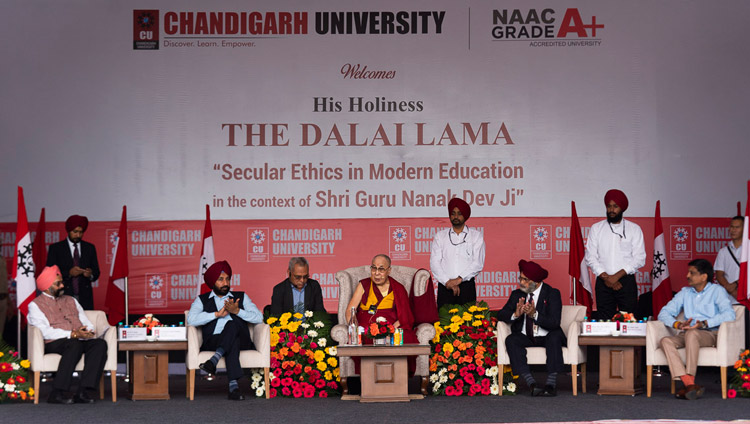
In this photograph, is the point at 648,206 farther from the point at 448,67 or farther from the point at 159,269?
the point at 159,269

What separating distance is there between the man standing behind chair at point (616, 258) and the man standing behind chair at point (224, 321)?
2.80 meters

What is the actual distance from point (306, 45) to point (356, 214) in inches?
63.4

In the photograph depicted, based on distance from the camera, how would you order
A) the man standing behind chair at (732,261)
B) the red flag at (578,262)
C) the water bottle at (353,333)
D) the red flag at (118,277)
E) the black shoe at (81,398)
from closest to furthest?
1. the black shoe at (81,398)
2. the water bottle at (353,333)
3. the man standing behind chair at (732,261)
4. the red flag at (578,262)
5. the red flag at (118,277)

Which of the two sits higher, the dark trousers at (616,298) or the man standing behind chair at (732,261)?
the man standing behind chair at (732,261)

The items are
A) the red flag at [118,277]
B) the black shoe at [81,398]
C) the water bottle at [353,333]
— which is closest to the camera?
the black shoe at [81,398]

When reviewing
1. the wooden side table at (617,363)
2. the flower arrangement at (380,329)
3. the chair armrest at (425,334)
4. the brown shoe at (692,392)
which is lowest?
the brown shoe at (692,392)

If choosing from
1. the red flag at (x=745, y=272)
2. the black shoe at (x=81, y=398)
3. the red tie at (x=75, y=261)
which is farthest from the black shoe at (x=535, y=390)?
the red tie at (x=75, y=261)

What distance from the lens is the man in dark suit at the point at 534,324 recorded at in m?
7.84

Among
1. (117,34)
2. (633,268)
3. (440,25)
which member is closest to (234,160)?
(117,34)

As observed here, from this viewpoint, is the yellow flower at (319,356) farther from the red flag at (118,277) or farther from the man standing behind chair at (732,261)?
the man standing behind chair at (732,261)

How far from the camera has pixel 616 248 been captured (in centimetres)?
871

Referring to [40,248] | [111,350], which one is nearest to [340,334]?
[111,350]

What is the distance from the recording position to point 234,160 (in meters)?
9.71

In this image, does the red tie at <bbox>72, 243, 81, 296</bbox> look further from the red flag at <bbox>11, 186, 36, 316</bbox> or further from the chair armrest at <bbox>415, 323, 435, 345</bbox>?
the chair armrest at <bbox>415, 323, 435, 345</bbox>
